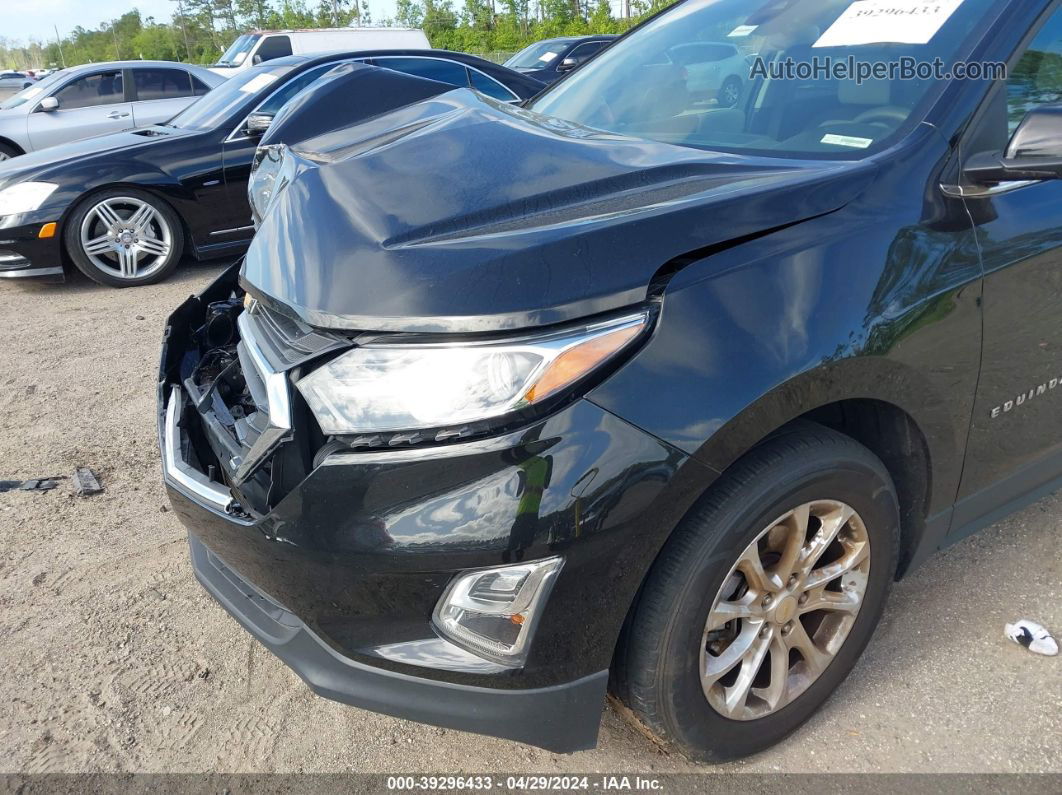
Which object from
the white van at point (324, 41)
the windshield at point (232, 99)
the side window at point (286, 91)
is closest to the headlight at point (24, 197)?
the windshield at point (232, 99)

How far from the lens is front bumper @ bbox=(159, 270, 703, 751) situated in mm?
1464

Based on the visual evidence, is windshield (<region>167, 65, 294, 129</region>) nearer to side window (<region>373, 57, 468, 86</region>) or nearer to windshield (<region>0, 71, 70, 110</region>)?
side window (<region>373, 57, 468, 86</region>)

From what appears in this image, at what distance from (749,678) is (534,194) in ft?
3.82

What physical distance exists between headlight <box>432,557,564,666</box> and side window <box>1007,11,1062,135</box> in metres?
1.54

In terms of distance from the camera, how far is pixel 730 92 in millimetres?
2455

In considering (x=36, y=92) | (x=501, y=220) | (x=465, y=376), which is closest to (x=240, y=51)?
(x=36, y=92)

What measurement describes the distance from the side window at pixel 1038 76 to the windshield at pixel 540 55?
11.9 m

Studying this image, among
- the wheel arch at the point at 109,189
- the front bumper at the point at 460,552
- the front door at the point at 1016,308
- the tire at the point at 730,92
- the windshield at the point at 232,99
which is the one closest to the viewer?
the front bumper at the point at 460,552

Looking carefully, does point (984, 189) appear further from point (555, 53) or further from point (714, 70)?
point (555, 53)

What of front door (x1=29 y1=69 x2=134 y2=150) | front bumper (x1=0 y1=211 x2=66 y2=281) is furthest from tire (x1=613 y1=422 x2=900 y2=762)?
front door (x1=29 y1=69 x2=134 y2=150)

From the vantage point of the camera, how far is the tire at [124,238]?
19.2 ft

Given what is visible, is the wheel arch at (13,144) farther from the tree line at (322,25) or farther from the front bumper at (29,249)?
the tree line at (322,25)

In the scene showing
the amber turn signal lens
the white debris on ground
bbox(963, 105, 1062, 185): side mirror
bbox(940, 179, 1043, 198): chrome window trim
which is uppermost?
bbox(963, 105, 1062, 185): side mirror

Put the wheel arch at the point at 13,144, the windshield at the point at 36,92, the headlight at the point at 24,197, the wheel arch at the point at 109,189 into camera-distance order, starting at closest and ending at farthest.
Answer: the headlight at the point at 24,197
the wheel arch at the point at 109,189
the wheel arch at the point at 13,144
the windshield at the point at 36,92
